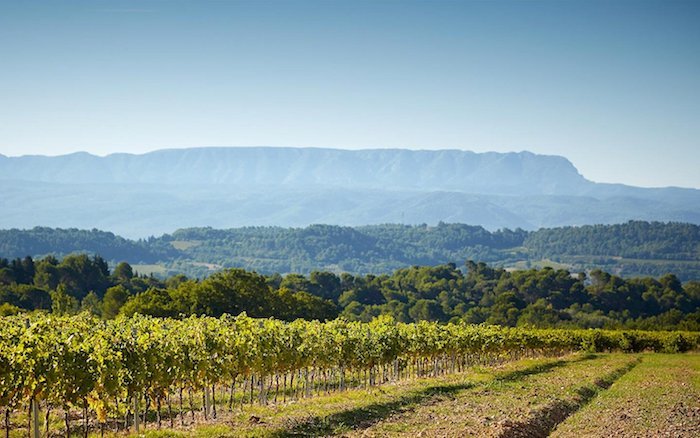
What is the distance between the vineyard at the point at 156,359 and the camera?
69.2ft

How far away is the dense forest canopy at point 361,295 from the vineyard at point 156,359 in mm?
38365

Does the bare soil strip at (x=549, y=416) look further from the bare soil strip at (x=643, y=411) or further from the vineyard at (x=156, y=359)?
the vineyard at (x=156, y=359)

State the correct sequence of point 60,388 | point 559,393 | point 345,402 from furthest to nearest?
point 559,393 < point 345,402 < point 60,388

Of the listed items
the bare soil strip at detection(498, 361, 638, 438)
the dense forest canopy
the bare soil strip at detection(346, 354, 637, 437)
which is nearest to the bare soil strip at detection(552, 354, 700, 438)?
the bare soil strip at detection(498, 361, 638, 438)

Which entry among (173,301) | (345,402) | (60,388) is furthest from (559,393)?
(173,301)

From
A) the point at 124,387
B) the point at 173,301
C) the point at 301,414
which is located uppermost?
the point at 124,387

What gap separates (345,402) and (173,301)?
54.0 meters

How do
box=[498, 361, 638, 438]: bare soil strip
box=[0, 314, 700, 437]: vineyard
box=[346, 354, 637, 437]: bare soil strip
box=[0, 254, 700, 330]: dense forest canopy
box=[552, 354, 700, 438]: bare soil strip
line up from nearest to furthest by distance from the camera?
box=[0, 314, 700, 437]: vineyard
box=[346, 354, 637, 437]: bare soil strip
box=[498, 361, 638, 438]: bare soil strip
box=[552, 354, 700, 438]: bare soil strip
box=[0, 254, 700, 330]: dense forest canopy

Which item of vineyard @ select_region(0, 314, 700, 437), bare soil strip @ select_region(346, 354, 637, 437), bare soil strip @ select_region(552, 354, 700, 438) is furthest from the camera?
bare soil strip @ select_region(552, 354, 700, 438)

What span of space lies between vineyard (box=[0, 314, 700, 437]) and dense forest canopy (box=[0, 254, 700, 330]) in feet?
126

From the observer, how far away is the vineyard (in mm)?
21094

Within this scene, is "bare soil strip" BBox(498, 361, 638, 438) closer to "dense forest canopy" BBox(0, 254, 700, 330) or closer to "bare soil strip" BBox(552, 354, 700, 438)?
"bare soil strip" BBox(552, 354, 700, 438)

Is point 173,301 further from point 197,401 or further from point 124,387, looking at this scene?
point 124,387

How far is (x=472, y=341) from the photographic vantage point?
2163 inches
